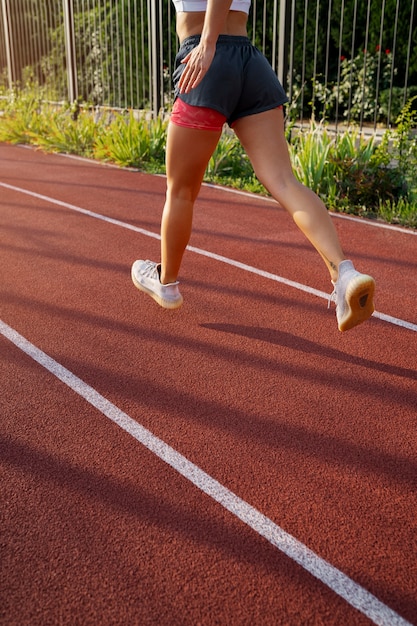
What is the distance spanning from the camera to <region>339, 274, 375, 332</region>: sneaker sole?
126 inches

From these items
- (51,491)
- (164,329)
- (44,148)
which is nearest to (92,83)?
(44,148)

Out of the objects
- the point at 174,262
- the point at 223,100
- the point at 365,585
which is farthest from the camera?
the point at 174,262

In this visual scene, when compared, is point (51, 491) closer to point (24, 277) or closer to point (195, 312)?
point (195, 312)

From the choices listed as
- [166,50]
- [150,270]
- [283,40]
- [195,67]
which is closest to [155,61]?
[283,40]

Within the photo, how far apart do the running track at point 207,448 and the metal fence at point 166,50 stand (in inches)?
226

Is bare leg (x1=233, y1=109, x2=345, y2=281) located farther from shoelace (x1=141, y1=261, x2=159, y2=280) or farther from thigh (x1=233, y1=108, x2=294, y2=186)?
shoelace (x1=141, y1=261, x2=159, y2=280)

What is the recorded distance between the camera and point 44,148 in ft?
40.9

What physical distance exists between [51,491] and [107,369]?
1112mm

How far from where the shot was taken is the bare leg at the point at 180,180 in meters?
3.53

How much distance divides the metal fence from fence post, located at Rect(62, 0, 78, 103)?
2cm

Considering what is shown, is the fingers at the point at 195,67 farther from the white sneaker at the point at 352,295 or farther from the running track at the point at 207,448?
the running track at the point at 207,448

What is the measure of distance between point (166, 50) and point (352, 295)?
12758 millimetres

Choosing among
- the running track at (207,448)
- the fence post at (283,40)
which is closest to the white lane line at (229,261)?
the running track at (207,448)

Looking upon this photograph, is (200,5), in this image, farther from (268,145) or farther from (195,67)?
(268,145)
